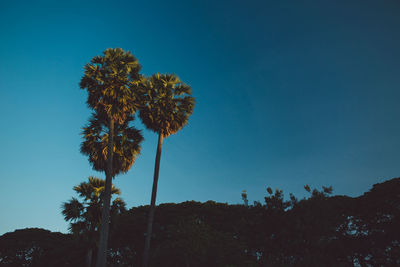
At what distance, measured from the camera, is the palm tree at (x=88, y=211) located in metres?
19.1

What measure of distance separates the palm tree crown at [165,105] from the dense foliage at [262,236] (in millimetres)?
9136

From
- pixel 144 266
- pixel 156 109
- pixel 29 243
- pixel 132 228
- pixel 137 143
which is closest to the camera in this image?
pixel 144 266

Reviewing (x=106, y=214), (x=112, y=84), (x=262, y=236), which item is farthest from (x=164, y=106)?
(x=262, y=236)

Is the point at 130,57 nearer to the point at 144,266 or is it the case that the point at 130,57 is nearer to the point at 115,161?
the point at 115,161

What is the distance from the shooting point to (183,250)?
23.5m

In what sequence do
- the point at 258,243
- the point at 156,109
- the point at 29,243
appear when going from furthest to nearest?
1. the point at 29,243
2. the point at 156,109
3. the point at 258,243

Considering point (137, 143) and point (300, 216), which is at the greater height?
point (137, 143)

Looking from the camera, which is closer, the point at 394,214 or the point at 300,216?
the point at 300,216

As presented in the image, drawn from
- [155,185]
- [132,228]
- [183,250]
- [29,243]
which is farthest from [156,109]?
[29,243]

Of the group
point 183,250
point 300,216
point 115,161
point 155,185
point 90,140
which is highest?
point 90,140

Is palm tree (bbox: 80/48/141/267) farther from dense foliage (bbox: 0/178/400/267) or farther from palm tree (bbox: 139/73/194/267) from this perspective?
dense foliage (bbox: 0/178/400/267)

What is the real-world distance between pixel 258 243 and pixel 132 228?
64.4 feet

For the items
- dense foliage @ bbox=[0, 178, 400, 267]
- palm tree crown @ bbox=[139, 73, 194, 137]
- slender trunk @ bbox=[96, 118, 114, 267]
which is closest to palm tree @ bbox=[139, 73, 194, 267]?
palm tree crown @ bbox=[139, 73, 194, 137]

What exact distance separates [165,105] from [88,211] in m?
10.7
